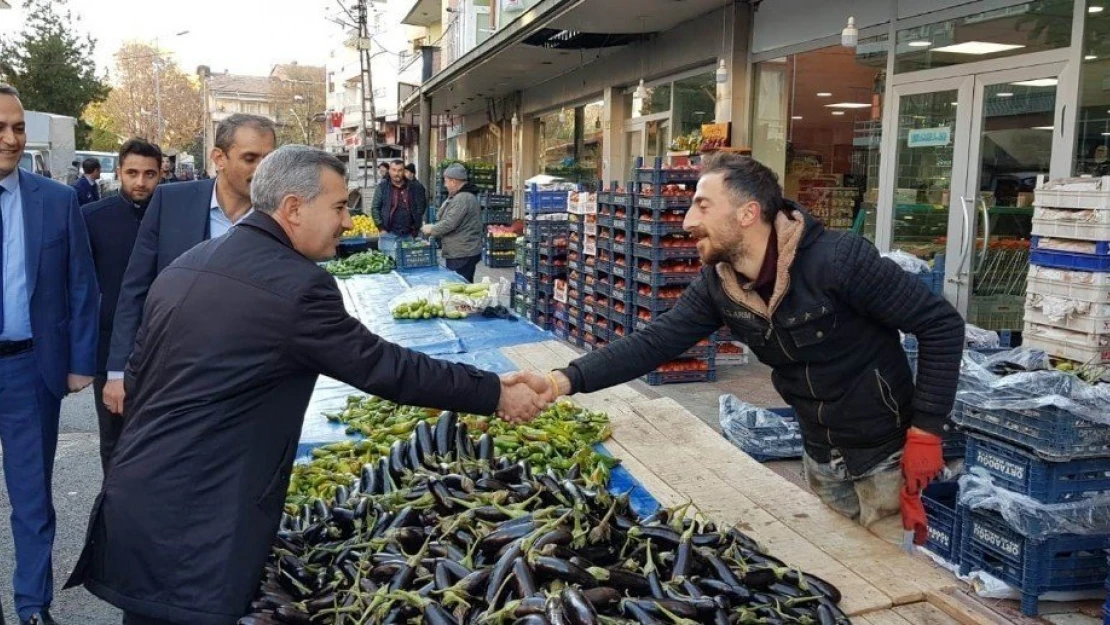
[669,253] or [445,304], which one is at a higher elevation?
[669,253]

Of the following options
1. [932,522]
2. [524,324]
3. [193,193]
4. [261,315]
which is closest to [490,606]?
[261,315]

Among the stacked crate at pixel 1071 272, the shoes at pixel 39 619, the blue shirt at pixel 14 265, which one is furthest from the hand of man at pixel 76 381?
the stacked crate at pixel 1071 272

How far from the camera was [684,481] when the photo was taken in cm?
396

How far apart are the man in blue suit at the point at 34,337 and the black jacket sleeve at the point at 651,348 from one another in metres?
2.39

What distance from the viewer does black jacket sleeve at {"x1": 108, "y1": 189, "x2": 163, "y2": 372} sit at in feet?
13.7

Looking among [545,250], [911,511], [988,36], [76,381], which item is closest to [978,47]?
[988,36]

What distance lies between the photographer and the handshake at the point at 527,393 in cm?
325

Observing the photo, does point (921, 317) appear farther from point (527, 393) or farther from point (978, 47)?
point (978, 47)

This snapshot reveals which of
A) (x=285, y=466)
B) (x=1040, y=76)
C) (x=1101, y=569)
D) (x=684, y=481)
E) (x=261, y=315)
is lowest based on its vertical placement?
(x=1101, y=569)

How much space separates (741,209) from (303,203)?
1599mm

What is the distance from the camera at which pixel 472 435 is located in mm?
4590

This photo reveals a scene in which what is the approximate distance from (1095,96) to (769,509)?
5.55 meters

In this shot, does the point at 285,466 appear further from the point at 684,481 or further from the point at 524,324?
the point at 524,324

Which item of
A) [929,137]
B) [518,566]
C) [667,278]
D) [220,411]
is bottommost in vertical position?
[518,566]
